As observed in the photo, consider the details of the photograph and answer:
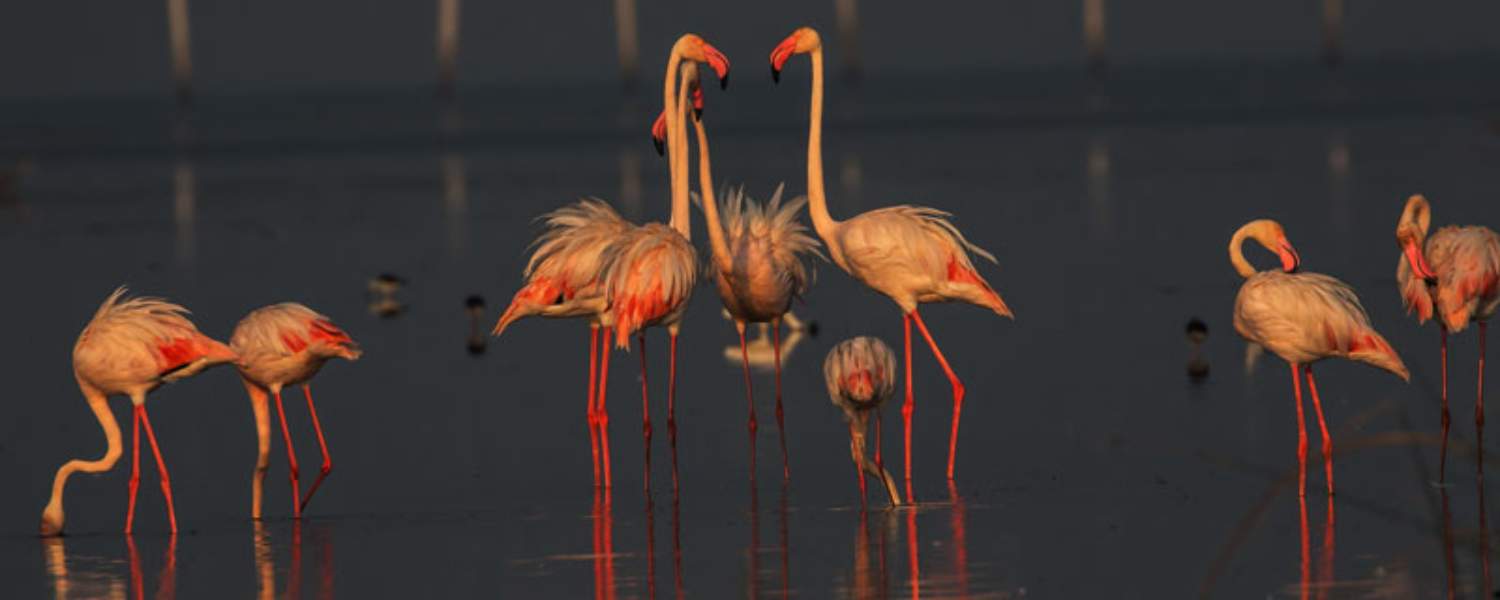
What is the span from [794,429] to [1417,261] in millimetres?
3132

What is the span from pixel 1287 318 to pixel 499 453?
3.43 m

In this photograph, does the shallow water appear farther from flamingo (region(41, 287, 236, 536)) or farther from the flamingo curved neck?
the flamingo curved neck

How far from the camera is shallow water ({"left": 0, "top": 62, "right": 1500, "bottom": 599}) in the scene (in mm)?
8586

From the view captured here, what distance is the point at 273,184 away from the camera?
33875 mm

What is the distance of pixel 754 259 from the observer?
10.5m

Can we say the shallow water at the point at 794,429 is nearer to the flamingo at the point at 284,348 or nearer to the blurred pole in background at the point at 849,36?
the flamingo at the point at 284,348

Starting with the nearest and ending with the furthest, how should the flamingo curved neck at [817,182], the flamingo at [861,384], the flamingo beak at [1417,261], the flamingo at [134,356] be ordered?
the flamingo beak at [1417,261], the flamingo at [861,384], the flamingo at [134,356], the flamingo curved neck at [817,182]

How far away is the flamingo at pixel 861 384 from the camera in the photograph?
980 cm

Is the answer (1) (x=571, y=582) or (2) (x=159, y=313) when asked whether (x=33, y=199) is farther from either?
(1) (x=571, y=582)

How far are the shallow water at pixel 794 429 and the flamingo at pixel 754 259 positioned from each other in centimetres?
64

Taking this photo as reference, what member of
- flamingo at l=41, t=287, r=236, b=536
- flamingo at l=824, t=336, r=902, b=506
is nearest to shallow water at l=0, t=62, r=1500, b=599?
flamingo at l=824, t=336, r=902, b=506

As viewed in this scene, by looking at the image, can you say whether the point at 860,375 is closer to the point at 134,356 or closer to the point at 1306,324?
the point at 1306,324

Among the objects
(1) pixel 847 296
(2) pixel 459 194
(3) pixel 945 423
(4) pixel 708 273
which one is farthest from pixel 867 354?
(2) pixel 459 194

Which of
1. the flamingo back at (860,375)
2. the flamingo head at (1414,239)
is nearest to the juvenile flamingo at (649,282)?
the flamingo back at (860,375)
